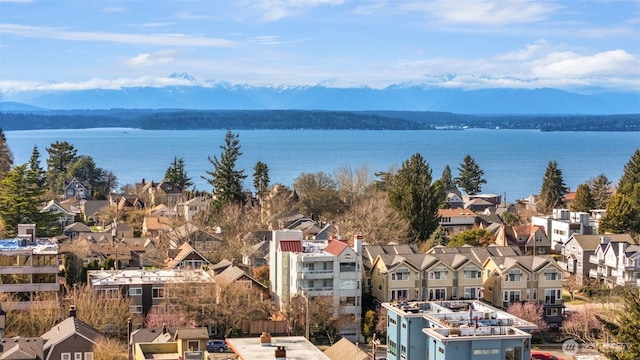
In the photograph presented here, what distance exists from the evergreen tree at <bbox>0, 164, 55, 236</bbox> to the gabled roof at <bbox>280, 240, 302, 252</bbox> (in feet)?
55.3

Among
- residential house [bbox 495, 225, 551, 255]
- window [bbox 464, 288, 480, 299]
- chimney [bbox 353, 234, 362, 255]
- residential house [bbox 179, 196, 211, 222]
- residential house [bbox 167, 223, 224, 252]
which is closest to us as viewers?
chimney [bbox 353, 234, 362, 255]

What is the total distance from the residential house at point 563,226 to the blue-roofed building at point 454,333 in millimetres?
26590

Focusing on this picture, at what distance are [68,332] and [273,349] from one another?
862cm

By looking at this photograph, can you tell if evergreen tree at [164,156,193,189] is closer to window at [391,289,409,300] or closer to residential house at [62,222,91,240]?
residential house at [62,222,91,240]

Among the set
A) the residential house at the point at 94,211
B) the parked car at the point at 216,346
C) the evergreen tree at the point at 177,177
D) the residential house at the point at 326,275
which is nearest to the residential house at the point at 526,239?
the residential house at the point at 326,275

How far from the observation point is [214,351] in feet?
118

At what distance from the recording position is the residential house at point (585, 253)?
A: 171 feet

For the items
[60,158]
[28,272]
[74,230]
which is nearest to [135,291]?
[28,272]

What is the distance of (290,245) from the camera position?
41781 millimetres

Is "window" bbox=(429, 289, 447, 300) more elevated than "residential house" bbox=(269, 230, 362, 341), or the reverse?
"residential house" bbox=(269, 230, 362, 341)

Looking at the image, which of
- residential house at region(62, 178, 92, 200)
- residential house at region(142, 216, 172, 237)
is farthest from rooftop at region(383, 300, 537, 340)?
residential house at region(62, 178, 92, 200)

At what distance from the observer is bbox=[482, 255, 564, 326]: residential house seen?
4275 cm

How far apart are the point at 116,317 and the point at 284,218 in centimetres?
2561

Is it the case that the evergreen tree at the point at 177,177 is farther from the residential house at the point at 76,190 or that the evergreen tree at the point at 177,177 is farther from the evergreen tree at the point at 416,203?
the evergreen tree at the point at 416,203
